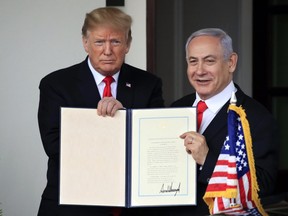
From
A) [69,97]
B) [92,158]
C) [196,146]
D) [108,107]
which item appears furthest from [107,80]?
[196,146]

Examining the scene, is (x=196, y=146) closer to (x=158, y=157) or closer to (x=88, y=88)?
(x=158, y=157)

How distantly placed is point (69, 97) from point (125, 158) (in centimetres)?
45

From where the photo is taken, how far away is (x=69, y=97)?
4.51 meters

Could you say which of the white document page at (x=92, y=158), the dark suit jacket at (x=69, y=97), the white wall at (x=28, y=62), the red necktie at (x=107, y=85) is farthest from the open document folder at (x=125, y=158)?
the white wall at (x=28, y=62)

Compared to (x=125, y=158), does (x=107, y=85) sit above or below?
above

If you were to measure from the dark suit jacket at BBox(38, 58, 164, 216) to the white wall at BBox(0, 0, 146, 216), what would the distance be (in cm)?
204

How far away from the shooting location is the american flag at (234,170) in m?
4.09

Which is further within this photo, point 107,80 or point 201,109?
point 107,80

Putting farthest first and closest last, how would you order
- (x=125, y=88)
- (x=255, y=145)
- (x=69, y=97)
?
(x=125, y=88) < (x=69, y=97) < (x=255, y=145)

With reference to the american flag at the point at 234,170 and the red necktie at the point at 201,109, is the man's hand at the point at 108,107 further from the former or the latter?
the american flag at the point at 234,170

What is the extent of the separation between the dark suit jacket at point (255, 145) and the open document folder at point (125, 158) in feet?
0.31

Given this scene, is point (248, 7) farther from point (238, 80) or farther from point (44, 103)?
point (44, 103)

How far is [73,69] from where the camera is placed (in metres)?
4.66

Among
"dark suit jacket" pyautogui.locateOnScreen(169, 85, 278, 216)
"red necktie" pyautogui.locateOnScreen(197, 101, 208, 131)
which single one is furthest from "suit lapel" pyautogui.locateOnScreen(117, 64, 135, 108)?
"dark suit jacket" pyautogui.locateOnScreen(169, 85, 278, 216)
